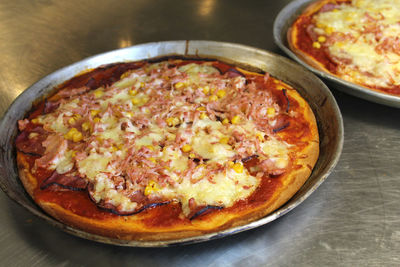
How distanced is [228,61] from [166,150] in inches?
57.0


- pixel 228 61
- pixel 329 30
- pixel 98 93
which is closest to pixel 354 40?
pixel 329 30

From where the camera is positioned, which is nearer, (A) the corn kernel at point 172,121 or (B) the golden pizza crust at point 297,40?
(A) the corn kernel at point 172,121

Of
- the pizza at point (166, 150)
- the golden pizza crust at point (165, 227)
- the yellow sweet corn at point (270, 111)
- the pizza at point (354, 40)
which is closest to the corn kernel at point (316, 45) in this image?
the pizza at point (354, 40)

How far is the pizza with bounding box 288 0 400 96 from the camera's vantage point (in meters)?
3.29

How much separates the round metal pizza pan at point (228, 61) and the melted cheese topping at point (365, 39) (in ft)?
1.79

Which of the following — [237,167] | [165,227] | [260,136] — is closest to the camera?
[165,227]

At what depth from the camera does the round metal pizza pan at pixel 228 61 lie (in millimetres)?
1929

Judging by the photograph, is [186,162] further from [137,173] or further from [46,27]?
[46,27]

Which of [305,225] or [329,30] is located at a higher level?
[329,30]

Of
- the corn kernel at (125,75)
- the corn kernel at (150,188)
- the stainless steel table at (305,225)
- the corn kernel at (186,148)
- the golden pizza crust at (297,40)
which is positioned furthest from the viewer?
the golden pizza crust at (297,40)

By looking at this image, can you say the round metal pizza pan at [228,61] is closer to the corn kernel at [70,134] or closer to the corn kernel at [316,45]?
the corn kernel at [70,134]

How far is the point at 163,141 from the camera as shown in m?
2.56

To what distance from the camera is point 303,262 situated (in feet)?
6.80

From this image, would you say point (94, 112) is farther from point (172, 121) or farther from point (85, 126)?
point (172, 121)
